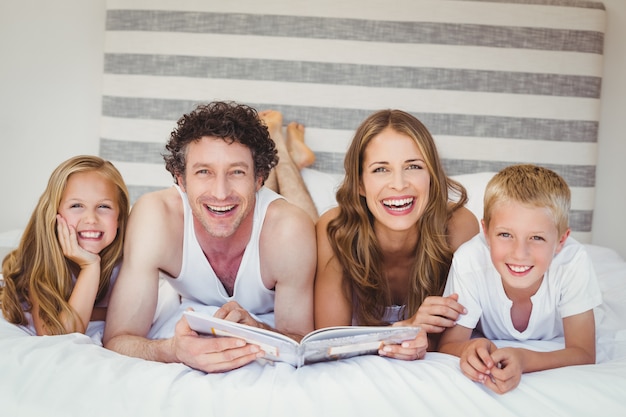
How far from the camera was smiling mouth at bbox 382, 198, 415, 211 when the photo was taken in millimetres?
1783

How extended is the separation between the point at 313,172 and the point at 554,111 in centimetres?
135

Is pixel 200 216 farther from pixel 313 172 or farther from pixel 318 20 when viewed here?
pixel 318 20

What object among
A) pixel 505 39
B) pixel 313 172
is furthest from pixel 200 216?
pixel 505 39

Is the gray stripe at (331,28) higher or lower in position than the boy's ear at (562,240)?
higher

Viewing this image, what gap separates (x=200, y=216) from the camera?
179 cm

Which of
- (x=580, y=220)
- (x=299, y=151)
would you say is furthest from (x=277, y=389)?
(x=580, y=220)

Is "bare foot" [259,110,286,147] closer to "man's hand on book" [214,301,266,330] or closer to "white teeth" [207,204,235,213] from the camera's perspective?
"white teeth" [207,204,235,213]

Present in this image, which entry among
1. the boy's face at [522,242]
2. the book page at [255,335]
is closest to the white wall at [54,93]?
the boy's face at [522,242]

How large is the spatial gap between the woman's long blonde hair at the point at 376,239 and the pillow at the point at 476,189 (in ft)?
2.25

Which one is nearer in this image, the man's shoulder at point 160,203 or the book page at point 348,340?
the book page at point 348,340

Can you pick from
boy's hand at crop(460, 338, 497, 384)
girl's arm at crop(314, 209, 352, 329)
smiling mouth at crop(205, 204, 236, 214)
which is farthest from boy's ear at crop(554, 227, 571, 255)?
smiling mouth at crop(205, 204, 236, 214)

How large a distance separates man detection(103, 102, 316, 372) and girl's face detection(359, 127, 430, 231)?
0.81 feet

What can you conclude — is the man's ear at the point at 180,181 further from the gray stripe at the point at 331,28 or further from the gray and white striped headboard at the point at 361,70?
the gray stripe at the point at 331,28

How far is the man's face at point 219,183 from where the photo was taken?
→ 1746 mm
